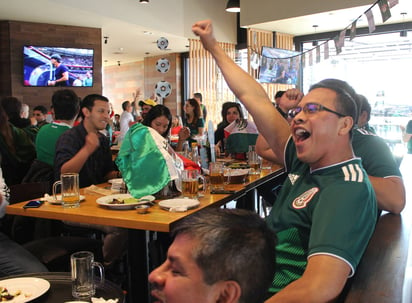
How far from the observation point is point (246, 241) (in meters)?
0.82

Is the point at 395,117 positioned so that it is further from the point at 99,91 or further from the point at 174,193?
the point at 174,193

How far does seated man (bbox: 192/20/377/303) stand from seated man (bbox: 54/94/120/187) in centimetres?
154

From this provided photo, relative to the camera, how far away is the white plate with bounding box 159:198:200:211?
6.98ft

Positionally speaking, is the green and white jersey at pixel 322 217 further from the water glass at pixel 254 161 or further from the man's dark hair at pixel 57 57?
the man's dark hair at pixel 57 57

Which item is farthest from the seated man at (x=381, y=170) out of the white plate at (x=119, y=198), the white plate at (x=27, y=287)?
the white plate at (x=27, y=287)

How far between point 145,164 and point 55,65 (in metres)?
7.30

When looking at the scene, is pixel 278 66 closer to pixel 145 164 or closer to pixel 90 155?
pixel 90 155

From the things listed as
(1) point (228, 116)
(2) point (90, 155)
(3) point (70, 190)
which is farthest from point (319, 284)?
(1) point (228, 116)

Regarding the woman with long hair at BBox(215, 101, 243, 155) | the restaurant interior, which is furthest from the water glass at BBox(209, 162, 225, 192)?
the restaurant interior

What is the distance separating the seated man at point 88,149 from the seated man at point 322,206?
1544 millimetres

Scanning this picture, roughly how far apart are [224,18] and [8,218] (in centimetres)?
925

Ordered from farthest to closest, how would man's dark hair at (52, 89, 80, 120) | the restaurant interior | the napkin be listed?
the restaurant interior < man's dark hair at (52, 89, 80, 120) < the napkin

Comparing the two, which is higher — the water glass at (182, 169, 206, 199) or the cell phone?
the water glass at (182, 169, 206, 199)

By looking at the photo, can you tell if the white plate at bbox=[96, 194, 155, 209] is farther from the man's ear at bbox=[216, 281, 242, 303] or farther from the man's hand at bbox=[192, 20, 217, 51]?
the man's ear at bbox=[216, 281, 242, 303]
